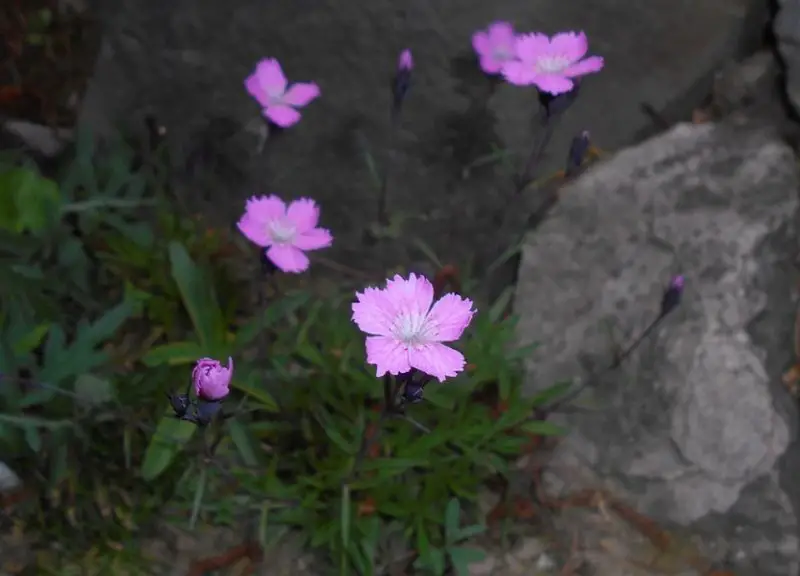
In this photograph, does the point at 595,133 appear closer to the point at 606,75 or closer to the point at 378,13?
the point at 606,75

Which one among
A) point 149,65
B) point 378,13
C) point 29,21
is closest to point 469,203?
point 378,13

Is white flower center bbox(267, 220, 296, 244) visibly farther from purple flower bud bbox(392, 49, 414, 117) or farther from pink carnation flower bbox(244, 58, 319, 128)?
purple flower bud bbox(392, 49, 414, 117)

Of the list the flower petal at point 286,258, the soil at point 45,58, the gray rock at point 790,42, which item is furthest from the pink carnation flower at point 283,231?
the gray rock at point 790,42

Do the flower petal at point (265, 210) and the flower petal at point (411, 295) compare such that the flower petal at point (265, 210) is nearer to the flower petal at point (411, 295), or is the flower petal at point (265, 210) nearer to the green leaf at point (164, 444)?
the green leaf at point (164, 444)

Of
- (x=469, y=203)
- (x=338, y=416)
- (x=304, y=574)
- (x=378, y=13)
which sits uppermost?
(x=378, y=13)

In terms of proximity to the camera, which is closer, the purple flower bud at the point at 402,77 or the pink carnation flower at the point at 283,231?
the pink carnation flower at the point at 283,231

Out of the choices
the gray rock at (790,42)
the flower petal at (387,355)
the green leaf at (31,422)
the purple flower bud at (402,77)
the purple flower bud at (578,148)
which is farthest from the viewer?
the gray rock at (790,42)

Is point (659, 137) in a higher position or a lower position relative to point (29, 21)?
lower

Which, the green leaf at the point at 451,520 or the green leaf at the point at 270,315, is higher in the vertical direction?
the green leaf at the point at 270,315
